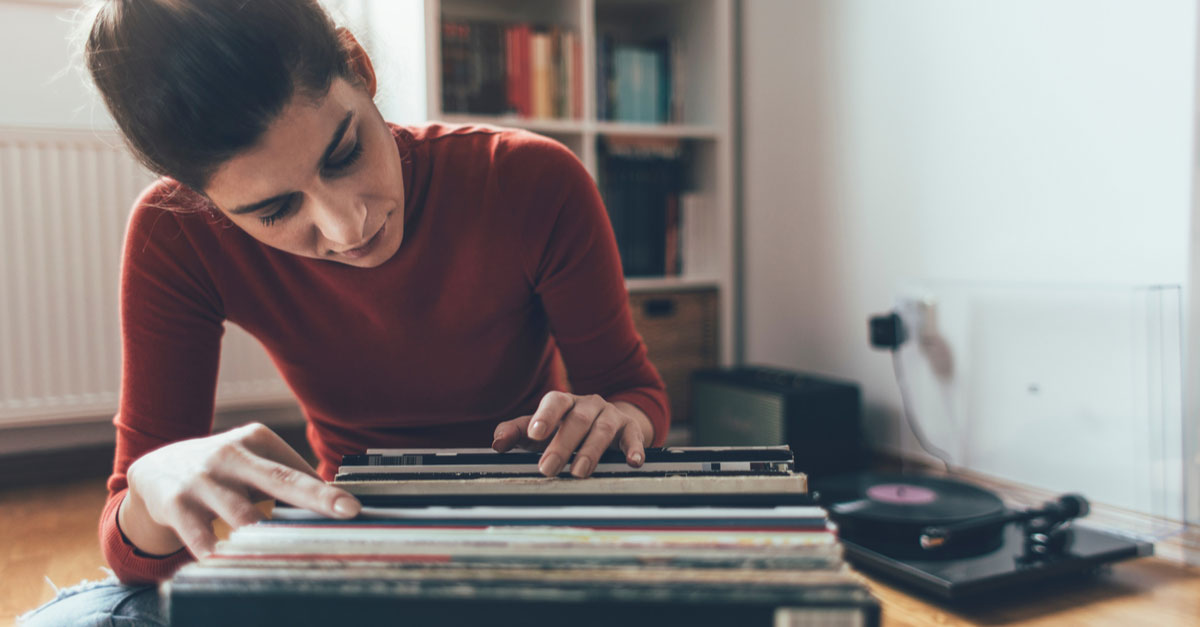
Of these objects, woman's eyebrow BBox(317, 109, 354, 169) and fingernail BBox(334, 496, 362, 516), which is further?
woman's eyebrow BBox(317, 109, 354, 169)

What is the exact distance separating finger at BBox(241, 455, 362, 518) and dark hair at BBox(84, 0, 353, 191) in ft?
0.78

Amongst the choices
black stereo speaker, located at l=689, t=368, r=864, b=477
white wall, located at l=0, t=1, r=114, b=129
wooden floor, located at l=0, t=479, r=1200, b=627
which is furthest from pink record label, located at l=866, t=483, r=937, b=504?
white wall, located at l=0, t=1, r=114, b=129

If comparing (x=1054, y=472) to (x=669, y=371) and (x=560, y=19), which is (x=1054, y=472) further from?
(x=560, y=19)

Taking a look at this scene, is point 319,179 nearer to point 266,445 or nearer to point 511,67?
point 266,445

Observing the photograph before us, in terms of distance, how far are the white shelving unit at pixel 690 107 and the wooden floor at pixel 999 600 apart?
100 cm

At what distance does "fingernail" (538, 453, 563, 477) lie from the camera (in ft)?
1.55

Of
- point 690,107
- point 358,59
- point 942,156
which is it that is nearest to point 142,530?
point 358,59

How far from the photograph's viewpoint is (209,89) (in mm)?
546

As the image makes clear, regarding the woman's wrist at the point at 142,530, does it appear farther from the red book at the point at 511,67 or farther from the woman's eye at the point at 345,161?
the red book at the point at 511,67

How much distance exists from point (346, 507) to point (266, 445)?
5.7 inches

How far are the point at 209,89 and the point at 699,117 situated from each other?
169 cm

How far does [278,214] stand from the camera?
64cm

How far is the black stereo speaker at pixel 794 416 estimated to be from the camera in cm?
165

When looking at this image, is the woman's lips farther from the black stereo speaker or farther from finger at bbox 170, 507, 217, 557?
the black stereo speaker
